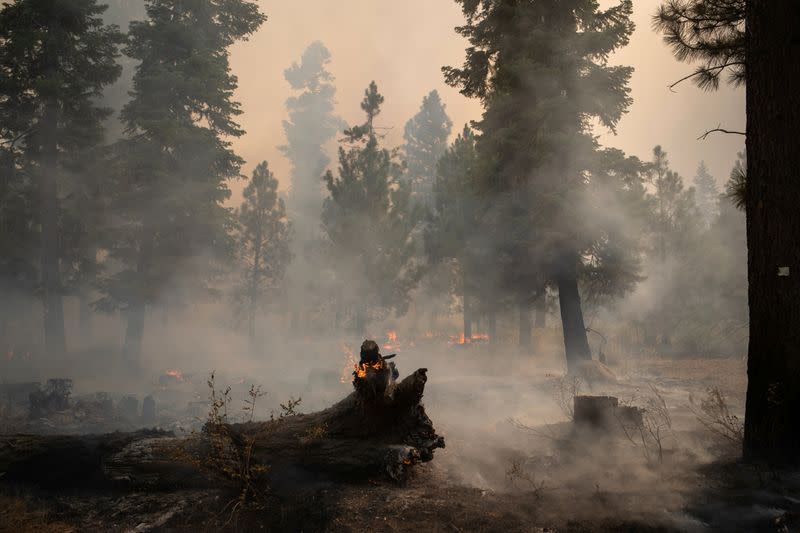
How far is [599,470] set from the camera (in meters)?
5.75

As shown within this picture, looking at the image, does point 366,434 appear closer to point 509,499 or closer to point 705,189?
point 509,499

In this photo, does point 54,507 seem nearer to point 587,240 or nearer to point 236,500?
point 236,500

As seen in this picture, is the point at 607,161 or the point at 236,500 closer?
the point at 236,500

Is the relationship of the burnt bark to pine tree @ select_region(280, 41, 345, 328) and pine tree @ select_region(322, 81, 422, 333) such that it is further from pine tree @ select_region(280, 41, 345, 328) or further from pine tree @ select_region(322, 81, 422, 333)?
pine tree @ select_region(280, 41, 345, 328)

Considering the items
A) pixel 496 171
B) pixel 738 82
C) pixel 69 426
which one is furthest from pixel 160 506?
pixel 496 171

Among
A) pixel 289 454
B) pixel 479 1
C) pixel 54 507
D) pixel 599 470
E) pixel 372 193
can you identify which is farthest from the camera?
pixel 372 193

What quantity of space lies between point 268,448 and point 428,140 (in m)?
42.2

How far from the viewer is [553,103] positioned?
12.9 metres

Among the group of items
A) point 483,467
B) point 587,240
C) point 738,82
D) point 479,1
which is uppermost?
point 479,1

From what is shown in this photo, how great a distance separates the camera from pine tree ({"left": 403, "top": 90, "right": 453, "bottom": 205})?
145 feet

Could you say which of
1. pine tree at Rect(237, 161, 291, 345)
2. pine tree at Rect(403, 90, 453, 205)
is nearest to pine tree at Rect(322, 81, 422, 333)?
pine tree at Rect(237, 161, 291, 345)

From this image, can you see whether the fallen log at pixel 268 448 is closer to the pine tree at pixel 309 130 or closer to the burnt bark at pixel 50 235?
the burnt bark at pixel 50 235

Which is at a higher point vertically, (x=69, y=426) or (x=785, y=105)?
(x=785, y=105)

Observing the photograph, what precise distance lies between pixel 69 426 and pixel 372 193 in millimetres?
17646
